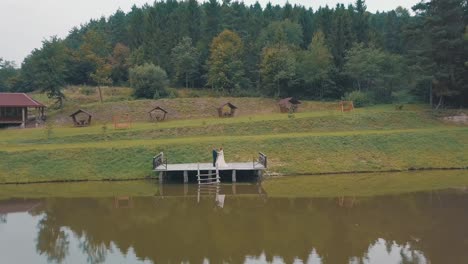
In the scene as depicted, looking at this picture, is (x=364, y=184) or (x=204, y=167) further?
(x=204, y=167)

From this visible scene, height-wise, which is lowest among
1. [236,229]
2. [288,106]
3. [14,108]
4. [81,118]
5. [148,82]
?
[236,229]

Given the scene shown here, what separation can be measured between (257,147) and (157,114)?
2214 cm

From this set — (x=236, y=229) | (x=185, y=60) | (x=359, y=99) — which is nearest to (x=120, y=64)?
(x=185, y=60)

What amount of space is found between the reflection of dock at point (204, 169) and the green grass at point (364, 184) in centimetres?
154

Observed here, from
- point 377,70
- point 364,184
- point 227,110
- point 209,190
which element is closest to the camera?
point 209,190

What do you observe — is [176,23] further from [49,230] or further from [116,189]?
[49,230]

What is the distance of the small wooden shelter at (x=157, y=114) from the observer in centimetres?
5096

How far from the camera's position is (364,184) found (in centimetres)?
2691

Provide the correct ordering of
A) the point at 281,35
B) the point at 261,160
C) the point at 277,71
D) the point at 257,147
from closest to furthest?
the point at 261,160 → the point at 257,147 → the point at 277,71 → the point at 281,35

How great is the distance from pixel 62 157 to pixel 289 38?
52.8m

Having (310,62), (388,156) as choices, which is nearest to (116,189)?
(388,156)

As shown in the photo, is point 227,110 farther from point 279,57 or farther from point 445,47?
point 445,47

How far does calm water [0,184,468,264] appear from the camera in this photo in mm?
14375

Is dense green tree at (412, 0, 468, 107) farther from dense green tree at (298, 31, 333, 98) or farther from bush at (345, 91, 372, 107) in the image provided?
dense green tree at (298, 31, 333, 98)
